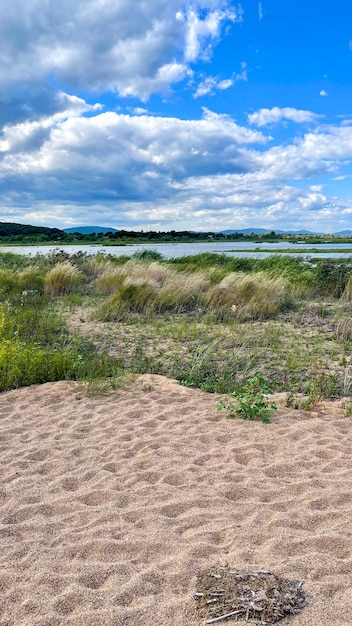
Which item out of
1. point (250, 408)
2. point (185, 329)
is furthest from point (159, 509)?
point (185, 329)

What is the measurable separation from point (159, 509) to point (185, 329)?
21.3 feet

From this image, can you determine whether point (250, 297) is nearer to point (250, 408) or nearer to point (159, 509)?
point (250, 408)

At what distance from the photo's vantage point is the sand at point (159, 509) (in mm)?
2686

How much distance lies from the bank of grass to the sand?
4.35 ft

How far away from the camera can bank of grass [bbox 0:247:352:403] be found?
735 cm

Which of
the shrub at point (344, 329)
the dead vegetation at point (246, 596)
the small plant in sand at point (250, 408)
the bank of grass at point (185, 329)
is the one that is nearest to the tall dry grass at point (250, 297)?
the bank of grass at point (185, 329)

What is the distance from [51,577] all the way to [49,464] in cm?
167

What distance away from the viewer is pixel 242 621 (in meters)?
2.42

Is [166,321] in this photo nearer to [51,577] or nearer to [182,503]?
[182,503]

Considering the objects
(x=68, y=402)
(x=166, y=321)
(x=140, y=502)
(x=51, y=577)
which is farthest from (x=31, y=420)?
(x=166, y=321)

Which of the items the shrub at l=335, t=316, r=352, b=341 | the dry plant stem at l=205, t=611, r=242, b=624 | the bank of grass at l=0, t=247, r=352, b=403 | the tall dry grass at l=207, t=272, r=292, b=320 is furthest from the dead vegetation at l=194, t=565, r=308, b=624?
the tall dry grass at l=207, t=272, r=292, b=320

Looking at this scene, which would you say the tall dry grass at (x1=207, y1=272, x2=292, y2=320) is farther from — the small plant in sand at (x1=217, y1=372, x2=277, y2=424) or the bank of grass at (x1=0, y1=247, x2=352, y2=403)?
the small plant in sand at (x1=217, y1=372, x2=277, y2=424)

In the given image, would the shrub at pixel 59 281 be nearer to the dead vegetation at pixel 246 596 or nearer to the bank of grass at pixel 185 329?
the bank of grass at pixel 185 329

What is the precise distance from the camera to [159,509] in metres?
3.65
